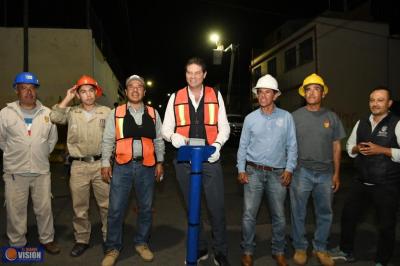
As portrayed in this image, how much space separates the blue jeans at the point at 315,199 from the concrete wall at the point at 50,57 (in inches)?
596

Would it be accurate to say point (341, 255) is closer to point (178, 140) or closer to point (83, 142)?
point (178, 140)

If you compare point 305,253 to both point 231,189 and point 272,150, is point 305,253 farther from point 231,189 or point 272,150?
point 231,189

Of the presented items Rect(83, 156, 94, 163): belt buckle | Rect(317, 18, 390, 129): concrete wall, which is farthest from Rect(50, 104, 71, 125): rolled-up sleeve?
Rect(317, 18, 390, 129): concrete wall

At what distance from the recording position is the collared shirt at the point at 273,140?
4332mm

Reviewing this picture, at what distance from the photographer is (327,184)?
177 inches

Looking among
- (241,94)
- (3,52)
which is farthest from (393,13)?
(3,52)

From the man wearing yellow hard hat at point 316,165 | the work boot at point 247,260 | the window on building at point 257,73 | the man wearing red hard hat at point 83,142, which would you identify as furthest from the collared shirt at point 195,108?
the window on building at point 257,73

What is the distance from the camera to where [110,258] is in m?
4.53

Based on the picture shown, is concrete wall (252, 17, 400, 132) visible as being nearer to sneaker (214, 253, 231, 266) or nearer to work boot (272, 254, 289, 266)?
work boot (272, 254, 289, 266)

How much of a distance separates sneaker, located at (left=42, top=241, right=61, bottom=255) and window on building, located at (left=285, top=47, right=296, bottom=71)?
78.0ft

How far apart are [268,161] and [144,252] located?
6.54ft

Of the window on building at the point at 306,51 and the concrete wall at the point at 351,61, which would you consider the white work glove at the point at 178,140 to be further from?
the window on building at the point at 306,51

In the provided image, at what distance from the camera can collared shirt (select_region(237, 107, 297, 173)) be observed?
14.2ft

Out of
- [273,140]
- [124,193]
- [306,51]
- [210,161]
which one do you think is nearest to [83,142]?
[124,193]
